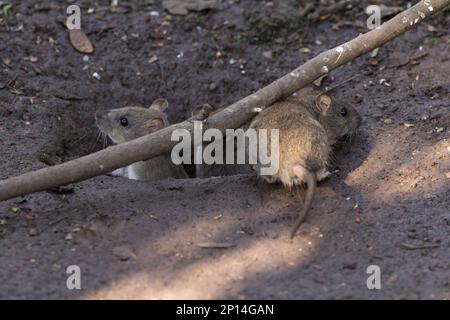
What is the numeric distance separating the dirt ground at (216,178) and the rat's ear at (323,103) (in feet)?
1.28

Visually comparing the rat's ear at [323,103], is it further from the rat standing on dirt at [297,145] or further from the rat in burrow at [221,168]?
the rat in burrow at [221,168]

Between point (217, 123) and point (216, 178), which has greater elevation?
point (217, 123)

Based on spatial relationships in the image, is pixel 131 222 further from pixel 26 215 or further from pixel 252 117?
pixel 252 117

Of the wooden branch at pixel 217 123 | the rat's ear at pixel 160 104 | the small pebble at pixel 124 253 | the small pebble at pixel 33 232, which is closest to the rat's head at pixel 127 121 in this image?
the rat's ear at pixel 160 104

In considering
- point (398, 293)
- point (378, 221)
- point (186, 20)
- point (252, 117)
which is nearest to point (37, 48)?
point (186, 20)

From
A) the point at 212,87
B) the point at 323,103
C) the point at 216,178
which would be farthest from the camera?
the point at 212,87

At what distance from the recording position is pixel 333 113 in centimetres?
755

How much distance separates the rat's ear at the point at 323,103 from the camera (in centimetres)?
731

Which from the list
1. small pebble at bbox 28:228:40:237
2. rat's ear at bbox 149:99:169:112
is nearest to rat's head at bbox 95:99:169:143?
rat's ear at bbox 149:99:169:112

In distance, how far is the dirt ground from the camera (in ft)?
17.2

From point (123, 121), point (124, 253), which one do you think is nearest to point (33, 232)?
point (124, 253)

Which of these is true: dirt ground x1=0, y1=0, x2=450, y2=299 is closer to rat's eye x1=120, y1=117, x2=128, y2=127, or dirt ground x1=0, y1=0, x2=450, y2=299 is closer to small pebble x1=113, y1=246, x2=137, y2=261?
small pebble x1=113, y1=246, x2=137, y2=261

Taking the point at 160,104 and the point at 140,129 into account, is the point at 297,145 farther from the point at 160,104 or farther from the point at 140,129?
the point at 160,104

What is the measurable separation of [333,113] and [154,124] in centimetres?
167
